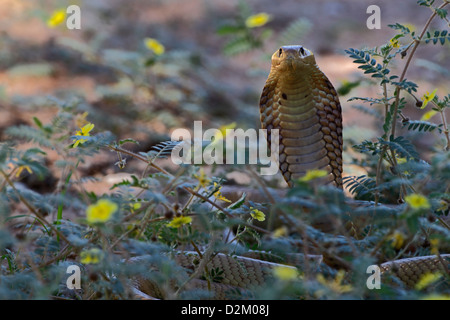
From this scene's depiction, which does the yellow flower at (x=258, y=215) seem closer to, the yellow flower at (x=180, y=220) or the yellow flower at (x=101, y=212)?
the yellow flower at (x=180, y=220)

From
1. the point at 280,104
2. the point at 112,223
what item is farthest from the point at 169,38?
the point at 112,223

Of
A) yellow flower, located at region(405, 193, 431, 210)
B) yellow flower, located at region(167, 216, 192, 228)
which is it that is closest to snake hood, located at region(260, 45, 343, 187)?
yellow flower, located at region(167, 216, 192, 228)

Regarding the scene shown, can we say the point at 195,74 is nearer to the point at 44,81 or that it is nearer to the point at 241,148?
the point at 44,81

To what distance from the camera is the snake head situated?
2348mm

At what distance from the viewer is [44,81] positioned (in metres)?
6.02

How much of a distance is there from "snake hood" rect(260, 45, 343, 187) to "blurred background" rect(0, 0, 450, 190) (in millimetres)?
1743

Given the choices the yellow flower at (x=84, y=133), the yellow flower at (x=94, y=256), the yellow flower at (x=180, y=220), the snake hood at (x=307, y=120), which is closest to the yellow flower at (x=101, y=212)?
the yellow flower at (x=94, y=256)

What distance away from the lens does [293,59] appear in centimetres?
235

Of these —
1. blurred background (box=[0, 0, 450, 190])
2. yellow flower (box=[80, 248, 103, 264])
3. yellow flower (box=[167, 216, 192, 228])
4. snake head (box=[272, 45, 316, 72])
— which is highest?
blurred background (box=[0, 0, 450, 190])

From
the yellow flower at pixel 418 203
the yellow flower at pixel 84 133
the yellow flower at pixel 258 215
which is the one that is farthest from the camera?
the yellow flower at pixel 258 215

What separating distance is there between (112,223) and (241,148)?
17.9 inches

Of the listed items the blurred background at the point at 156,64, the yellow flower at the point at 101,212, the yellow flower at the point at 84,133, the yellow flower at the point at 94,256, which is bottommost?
the yellow flower at the point at 94,256

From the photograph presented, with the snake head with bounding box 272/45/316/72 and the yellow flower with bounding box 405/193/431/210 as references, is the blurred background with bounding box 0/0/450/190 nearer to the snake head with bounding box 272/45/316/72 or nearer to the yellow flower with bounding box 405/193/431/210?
the snake head with bounding box 272/45/316/72

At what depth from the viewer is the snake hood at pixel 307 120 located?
242cm
